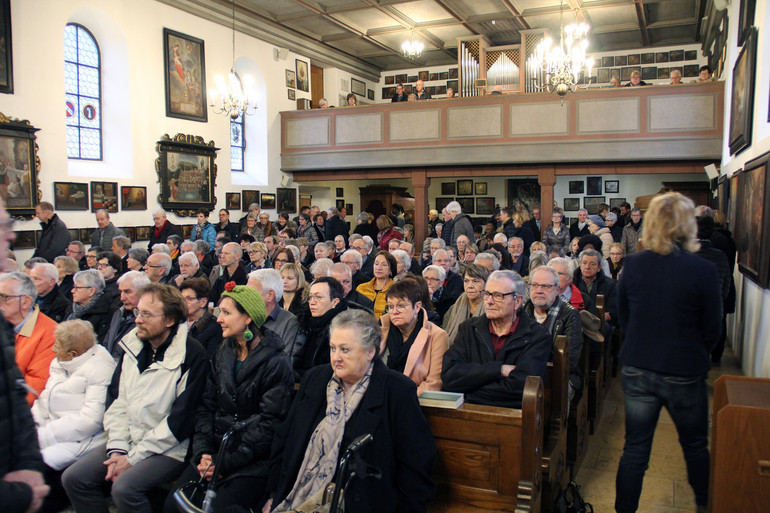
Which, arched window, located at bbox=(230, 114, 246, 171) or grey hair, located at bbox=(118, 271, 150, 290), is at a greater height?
arched window, located at bbox=(230, 114, 246, 171)

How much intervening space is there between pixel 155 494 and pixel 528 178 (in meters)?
14.7

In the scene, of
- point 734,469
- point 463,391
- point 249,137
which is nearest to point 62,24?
point 249,137

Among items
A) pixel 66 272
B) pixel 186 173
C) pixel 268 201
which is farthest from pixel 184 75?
pixel 66 272

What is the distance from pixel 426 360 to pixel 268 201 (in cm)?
1112

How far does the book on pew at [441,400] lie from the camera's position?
282 centimetres

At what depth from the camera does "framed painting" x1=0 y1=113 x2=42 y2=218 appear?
9.09 m

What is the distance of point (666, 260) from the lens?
3006 mm

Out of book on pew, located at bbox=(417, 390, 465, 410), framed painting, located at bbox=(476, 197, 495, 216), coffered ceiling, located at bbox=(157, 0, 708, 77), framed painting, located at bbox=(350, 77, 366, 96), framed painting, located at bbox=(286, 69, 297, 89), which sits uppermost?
coffered ceiling, located at bbox=(157, 0, 708, 77)

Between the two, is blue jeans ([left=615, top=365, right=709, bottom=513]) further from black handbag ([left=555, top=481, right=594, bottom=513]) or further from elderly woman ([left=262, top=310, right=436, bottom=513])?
elderly woman ([left=262, top=310, right=436, bottom=513])

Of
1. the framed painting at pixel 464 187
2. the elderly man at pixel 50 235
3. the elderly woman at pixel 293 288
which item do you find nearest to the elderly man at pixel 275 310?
the elderly woman at pixel 293 288

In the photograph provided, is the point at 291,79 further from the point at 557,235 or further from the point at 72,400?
the point at 72,400

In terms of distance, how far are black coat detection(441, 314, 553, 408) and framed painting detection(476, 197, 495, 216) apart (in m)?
13.9

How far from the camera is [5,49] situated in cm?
909

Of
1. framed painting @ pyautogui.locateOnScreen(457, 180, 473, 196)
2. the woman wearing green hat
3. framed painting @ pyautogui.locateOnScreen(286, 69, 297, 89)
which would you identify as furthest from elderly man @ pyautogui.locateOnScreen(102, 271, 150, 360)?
framed painting @ pyautogui.locateOnScreen(457, 180, 473, 196)
